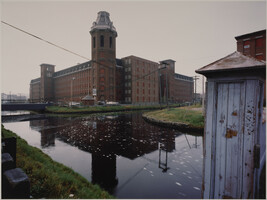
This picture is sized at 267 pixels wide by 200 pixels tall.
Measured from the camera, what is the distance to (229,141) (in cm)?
286

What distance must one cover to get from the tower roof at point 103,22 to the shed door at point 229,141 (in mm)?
53813

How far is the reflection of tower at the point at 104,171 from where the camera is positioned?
15.8ft

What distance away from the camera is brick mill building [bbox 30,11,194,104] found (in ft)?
165

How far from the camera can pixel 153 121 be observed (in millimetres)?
18422

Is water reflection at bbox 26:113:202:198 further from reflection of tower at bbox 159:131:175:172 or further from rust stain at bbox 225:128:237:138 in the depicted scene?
rust stain at bbox 225:128:237:138

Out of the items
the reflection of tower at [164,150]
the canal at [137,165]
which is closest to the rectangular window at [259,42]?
the canal at [137,165]

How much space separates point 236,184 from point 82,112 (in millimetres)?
31138

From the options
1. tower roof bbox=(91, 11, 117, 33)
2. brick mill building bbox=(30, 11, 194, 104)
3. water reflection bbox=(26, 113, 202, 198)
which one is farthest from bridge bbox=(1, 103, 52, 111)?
tower roof bbox=(91, 11, 117, 33)

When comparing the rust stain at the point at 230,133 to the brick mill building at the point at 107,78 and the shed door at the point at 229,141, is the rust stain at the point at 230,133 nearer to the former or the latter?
the shed door at the point at 229,141

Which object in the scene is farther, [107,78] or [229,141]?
[107,78]

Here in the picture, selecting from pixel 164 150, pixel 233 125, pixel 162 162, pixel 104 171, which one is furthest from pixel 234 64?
pixel 164 150

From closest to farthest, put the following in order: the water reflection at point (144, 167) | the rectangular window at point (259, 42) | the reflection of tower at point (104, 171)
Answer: the water reflection at point (144, 167) < the reflection of tower at point (104, 171) < the rectangular window at point (259, 42)

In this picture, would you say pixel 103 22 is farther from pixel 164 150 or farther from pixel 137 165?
pixel 137 165

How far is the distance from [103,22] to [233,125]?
5626cm
